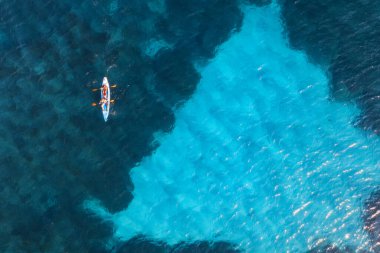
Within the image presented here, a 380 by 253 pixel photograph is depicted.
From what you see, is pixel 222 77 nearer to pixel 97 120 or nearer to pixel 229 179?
pixel 229 179

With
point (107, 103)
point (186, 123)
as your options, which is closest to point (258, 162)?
point (186, 123)

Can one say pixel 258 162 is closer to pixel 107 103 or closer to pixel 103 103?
pixel 107 103

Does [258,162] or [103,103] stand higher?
[103,103]

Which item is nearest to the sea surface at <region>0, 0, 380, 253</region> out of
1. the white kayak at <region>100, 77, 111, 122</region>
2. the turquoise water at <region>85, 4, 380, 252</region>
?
the turquoise water at <region>85, 4, 380, 252</region>

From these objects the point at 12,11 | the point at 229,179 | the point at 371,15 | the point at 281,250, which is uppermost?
the point at 12,11

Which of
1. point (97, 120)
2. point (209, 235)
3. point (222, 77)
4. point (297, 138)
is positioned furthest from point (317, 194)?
point (97, 120)

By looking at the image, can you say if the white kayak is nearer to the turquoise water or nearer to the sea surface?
the sea surface

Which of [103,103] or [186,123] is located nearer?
[103,103]
